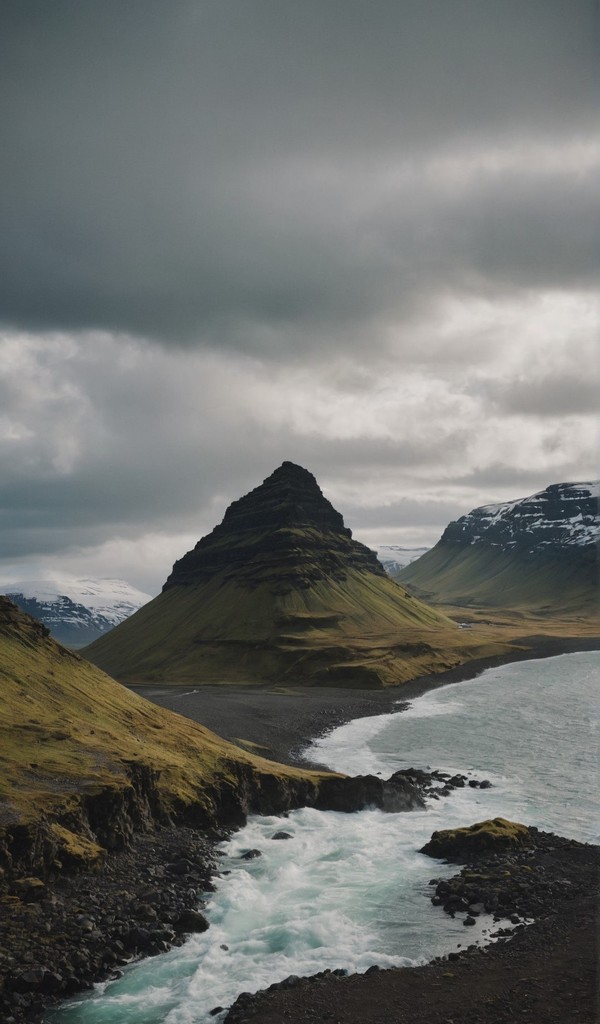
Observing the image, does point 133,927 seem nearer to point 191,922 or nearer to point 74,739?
point 191,922

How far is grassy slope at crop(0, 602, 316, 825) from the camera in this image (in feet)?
167

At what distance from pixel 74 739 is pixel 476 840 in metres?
33.8

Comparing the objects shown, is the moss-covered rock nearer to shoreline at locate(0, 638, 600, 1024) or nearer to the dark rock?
shoreline at locate(0, 638, 600, 1024)

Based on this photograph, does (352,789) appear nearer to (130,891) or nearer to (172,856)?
(172,856)

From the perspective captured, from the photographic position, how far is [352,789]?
66250mm

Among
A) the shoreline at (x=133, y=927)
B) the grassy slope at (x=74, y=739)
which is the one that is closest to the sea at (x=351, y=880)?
the shoreline at (x=133, y=927)

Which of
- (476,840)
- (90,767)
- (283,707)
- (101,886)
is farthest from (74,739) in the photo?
(283,707)

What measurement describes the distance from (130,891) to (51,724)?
25040 mm

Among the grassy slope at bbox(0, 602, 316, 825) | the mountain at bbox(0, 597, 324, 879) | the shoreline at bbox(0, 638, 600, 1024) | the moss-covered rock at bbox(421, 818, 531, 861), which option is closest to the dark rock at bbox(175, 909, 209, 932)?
the shoreline at bbox(0, 638, 600, 1024)

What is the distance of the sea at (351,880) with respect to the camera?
3456 cm

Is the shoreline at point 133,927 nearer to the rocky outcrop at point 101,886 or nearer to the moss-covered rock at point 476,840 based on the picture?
the rocky outcrop at point 101,886

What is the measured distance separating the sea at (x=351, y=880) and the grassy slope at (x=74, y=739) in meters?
8.22

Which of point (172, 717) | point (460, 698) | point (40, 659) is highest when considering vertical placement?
point (40, 659)

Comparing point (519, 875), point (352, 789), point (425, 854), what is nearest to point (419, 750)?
point (352, 789)
